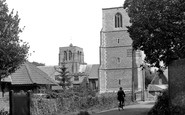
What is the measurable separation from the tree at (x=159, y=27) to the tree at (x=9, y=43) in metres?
6.92

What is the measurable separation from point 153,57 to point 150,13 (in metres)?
3.12

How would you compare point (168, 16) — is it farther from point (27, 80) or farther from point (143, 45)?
point (27, 80)

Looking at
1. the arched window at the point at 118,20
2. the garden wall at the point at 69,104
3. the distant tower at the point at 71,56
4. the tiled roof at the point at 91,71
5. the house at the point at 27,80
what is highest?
the arched window at the point at 118,20

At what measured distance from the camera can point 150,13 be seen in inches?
731

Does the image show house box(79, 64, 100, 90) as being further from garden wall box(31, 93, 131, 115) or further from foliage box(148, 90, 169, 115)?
foliage box(148, 90, 169, 115)

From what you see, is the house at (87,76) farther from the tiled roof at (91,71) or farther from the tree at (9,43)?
the tree at (9,43)

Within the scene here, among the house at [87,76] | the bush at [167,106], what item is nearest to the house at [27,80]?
the bush at [167,106]

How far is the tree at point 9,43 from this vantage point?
1673 cm

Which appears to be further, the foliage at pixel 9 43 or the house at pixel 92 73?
the house at pixel 92 73

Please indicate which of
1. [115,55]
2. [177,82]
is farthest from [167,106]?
[115,55]

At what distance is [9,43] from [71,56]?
4554 inches

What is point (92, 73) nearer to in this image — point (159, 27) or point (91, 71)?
point (91, 71)

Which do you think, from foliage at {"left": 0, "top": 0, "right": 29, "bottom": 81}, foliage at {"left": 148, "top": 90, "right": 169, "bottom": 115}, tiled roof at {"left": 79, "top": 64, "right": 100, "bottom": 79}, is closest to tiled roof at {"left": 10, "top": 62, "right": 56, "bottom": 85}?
foliage at {"left": 0, "top": 0, "right": 29, "bottom": 81}

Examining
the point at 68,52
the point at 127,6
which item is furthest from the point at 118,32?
the point at 68,52
